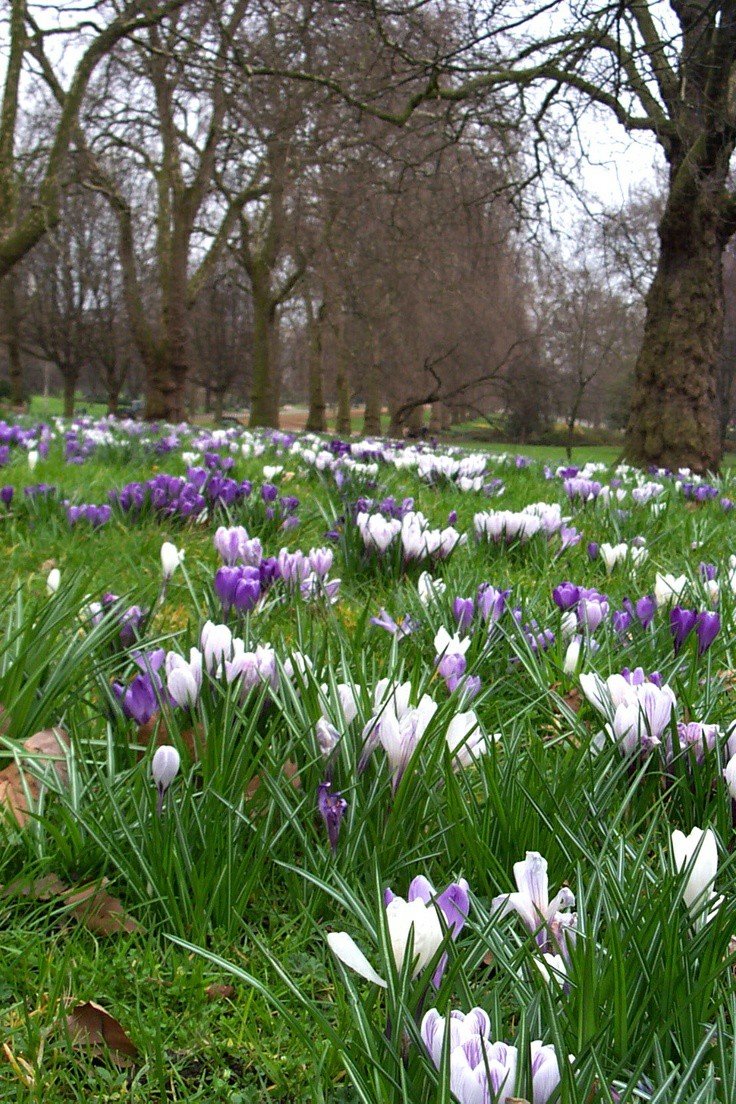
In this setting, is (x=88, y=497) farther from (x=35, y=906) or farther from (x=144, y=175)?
(x=144, y=175)

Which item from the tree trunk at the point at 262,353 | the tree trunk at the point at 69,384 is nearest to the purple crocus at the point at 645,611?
the tree trunk at the point at 262,353

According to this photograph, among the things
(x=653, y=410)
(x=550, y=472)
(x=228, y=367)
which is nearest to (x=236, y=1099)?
(x=550, y=472)

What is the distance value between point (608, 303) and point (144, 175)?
1290 cm

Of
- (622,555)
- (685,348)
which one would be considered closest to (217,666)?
(622,555)

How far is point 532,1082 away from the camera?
2.54ft

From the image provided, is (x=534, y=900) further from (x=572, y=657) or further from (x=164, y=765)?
(x=572, y=657)

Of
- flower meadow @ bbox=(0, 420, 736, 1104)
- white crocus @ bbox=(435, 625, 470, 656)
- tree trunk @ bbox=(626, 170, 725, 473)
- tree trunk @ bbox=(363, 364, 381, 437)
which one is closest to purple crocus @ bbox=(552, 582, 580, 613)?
flower meadow @ bbox=(0, 420, 736, 1104)

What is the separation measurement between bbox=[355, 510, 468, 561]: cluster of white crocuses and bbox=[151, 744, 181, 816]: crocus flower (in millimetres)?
1656

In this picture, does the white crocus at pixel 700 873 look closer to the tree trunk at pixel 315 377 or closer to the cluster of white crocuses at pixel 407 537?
the cluster of white crocuses at pixel 407 537

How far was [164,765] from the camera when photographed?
1.29m

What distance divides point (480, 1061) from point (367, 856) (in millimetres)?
514

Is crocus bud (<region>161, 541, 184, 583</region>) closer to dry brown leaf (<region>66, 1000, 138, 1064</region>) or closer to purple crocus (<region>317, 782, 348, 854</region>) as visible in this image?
purple crocus (<region>317, 782, 348, 854</region>)

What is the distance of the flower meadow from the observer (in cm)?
88

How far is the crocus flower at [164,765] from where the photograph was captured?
1.29 meters
